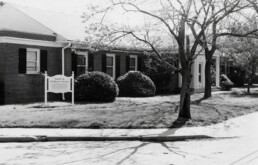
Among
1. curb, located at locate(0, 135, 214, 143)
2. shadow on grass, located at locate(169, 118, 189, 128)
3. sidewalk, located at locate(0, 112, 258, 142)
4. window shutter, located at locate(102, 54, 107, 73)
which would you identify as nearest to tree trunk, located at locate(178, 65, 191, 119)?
shadow on grass, located at locate(169, 118, 189, 128)

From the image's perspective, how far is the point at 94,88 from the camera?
20172 mm

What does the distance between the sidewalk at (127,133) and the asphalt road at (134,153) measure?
0.48 metres

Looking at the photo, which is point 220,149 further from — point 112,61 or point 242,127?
point 112,61

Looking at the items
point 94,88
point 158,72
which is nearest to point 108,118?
point 94,88

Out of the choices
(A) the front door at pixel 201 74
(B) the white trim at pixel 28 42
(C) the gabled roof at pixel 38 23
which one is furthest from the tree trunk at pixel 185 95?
(A) the front door at pixel 201 74

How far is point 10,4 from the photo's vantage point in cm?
2447

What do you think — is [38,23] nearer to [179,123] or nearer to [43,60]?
[43,60]

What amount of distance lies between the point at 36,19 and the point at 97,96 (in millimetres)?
6516

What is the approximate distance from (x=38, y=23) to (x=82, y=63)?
11.4ft

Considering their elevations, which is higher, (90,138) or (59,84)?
(59,84)

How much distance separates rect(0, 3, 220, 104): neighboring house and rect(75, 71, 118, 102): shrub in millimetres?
1822

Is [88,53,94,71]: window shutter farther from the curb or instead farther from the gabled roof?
the curb

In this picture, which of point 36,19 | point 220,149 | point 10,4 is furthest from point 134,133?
point 10,4

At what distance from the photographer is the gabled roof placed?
861 inches
